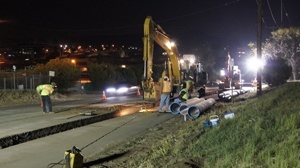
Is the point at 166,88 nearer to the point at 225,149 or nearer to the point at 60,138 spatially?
the point at 60,138

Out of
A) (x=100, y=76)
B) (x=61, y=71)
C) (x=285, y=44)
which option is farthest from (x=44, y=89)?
(x=285, y=44)

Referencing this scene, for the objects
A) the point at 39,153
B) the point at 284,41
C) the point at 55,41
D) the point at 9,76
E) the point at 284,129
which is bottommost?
the point at 39,153

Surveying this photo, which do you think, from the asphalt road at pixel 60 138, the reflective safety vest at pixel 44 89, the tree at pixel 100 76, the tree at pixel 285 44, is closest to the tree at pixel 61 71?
the tree at pixel 100 76

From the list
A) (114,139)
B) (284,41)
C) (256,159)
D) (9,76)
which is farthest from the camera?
(284,41)

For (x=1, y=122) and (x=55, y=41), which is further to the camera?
(x=55, y=41)

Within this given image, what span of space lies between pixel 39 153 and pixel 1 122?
7002 millimetres

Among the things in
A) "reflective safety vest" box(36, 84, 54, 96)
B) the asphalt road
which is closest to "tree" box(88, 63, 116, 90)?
"reflective safety vest" box(36, 84, 54, 96)

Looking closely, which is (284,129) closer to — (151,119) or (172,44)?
(151,119)

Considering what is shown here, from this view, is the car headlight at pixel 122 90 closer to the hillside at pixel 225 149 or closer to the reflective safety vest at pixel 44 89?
the reflective safety vest at pixel 44 89

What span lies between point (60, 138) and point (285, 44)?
5812 centimetres

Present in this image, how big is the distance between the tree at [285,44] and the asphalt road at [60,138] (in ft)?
163

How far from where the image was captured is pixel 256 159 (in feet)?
23.0

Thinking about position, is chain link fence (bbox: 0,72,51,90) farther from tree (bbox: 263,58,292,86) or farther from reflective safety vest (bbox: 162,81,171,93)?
tree (bbox: 263,58,292,86)

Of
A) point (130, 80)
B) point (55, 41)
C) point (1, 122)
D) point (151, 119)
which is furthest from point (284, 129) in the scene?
point (55, 41)
